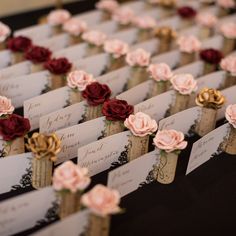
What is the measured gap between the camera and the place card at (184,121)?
5.36 ft

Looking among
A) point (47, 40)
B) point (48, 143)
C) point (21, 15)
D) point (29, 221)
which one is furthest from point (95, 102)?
point (21, 15)

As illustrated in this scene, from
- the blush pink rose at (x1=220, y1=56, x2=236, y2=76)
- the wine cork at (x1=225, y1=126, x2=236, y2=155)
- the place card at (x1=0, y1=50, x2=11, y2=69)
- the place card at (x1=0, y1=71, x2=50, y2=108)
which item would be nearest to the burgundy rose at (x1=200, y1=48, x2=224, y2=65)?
the blush pink rose at (x1=220, y1=56, x2=236, y2=76)

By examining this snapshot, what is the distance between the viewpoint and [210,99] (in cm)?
168

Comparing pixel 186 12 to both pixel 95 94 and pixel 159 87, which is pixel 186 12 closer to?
pixel 159 87

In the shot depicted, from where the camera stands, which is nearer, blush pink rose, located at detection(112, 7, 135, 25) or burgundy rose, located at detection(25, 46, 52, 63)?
burgundy rose, located at detection(25, 46, 52, 63)

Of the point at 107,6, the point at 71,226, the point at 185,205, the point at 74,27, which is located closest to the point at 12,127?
the point at 71,226

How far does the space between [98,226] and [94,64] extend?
97cm

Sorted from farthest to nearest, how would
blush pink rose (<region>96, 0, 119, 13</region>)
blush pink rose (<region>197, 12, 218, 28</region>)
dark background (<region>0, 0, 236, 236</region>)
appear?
1. blush pink rose (<region>96, 0, 119, 13</region>)
2. blush pink rose (<region>197, 12, 218, 28</region>)
3. dark background (<region>0, 0, 236, 236</region>)

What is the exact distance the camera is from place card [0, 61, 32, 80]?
186 centimetres

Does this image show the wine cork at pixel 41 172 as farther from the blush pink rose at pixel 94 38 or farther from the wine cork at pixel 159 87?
the blush pink rose at pixel 94 38

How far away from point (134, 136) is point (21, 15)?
60.5 inches

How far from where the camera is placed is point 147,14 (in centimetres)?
263

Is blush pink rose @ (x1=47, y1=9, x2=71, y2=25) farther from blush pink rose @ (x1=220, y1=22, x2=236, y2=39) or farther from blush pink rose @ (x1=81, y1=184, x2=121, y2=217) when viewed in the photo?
blush pink rose @ (x1=81, y1=184, x2=121, y2=217)

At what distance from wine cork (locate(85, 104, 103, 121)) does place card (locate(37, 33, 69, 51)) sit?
627mm
